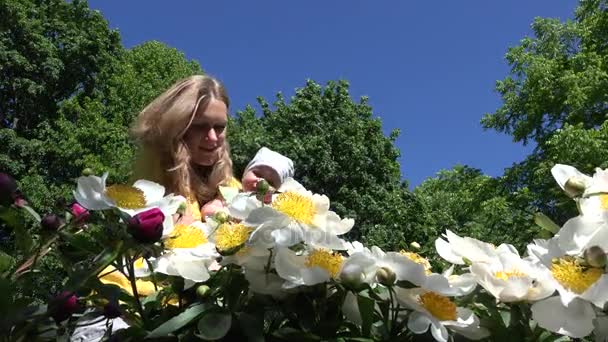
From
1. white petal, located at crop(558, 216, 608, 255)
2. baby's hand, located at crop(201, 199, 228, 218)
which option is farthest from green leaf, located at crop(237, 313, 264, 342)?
baby's hand, located at crop(201, 199, 228, 218)

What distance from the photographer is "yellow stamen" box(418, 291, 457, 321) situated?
0.77 m

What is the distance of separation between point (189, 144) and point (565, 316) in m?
1.65

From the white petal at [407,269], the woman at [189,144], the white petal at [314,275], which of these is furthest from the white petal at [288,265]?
the woman at [189,144]

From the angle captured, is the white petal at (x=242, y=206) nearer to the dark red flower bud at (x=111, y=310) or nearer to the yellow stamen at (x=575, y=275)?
the dark red flower bud at (x=111, y=310)

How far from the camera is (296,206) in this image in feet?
2.78

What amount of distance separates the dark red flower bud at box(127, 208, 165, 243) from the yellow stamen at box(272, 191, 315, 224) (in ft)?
0.59

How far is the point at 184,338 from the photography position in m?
0.76

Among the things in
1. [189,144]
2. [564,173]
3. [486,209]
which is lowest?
[564,173]

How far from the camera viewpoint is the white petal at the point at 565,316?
0.70 m

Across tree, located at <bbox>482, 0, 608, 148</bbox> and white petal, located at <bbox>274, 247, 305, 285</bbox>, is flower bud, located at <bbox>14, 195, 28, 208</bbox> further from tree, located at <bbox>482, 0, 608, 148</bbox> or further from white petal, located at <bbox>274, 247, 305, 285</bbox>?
tree, located at <bbox>482, 0, 608, 148</bbox>

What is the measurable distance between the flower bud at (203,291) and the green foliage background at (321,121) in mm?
12294

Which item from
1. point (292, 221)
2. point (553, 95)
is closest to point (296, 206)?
point (292, 221)

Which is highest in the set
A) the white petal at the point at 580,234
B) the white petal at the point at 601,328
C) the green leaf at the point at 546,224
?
the green leaf at the point at 546,224

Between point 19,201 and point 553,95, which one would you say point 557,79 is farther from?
point 19,201
